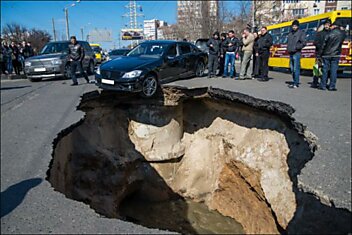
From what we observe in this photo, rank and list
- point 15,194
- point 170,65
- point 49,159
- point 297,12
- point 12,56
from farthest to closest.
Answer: point 297,12
point 12,56
point 170,65
point 49,159
point 15,194

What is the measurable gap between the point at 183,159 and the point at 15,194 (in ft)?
22.2

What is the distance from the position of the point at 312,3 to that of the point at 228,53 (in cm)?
4861

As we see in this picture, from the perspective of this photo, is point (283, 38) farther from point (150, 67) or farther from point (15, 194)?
point (15, 194)

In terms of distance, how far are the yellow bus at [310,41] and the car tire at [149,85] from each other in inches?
312

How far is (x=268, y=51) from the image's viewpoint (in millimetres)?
8648

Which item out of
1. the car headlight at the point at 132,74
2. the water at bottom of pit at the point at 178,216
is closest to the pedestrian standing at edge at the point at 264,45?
the car headlight at the point at 132,74

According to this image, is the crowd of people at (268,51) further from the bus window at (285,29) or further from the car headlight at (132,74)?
the bus window at (285,29)

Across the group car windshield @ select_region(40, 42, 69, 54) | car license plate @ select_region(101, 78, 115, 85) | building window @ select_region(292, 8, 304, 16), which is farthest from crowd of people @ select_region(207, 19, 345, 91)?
building window @ select_region(292, 8, 304, 16)

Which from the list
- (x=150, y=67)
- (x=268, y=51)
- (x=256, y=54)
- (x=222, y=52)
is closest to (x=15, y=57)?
(x=150, y=67)

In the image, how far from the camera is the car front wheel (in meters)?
7.00

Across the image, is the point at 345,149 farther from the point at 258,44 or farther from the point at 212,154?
the point at 258,44

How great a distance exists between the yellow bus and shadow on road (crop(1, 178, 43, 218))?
11800 millimetres

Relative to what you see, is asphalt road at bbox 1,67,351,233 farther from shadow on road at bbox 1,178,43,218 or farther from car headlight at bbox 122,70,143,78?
car headlight at bbox 122,70,143,78

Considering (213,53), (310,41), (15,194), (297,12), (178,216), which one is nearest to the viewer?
(15,194)
